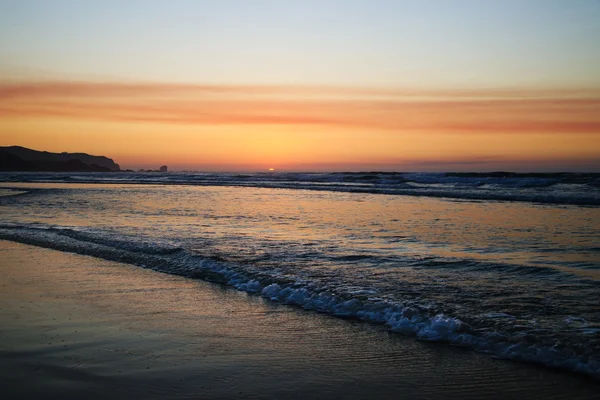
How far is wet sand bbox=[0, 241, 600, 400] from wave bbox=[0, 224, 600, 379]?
0.21 metres

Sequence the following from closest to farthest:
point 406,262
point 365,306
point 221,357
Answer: point 221,357
point 365,306
point 406,262

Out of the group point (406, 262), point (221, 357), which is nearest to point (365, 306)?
point (221, 357)

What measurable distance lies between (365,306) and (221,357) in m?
2.29

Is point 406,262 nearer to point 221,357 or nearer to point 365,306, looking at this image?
point 365,306

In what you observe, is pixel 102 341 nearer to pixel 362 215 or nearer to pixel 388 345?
pixel 388 345

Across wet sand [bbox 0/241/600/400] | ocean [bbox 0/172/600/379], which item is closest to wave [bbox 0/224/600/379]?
ocean [bbox 0/172/600/379]

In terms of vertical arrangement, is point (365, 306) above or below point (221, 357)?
above

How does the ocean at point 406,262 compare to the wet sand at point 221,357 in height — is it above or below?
above

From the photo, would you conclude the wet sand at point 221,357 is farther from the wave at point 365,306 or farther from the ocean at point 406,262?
the ocean at point 406,262

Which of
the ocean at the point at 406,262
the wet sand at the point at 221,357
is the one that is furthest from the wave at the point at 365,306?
the wet sand at the point at 221,357

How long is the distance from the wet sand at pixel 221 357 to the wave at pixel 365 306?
0.21m

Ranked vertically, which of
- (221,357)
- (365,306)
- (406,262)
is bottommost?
(221,357)

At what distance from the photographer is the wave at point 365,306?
193 inches

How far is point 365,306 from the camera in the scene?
21.4ft
